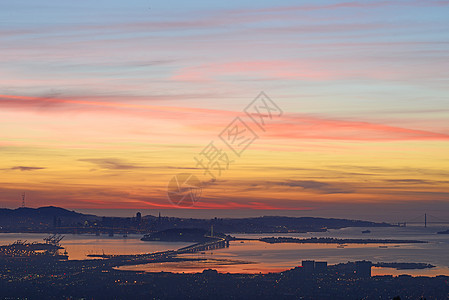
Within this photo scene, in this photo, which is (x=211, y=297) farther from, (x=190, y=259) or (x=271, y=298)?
(x=190, y=259)

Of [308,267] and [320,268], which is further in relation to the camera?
[320,268]

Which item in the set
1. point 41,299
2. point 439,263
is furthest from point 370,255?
point 41,299

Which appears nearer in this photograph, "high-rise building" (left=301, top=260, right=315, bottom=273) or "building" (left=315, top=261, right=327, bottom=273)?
"high-rise building" (left=301, top=260, right=315, bottom=273)

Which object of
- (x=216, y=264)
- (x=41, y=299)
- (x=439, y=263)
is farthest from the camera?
A: (x=439, y=263)

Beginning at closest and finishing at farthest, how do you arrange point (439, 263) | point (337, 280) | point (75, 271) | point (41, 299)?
point (41, 299), point (337, 280), point (75, 271), point (439, 263)

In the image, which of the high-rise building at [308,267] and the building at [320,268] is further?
the building at [320,268]

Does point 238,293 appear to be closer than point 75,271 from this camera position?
Yes

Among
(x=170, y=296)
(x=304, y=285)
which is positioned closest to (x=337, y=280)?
(x=304, y=285)

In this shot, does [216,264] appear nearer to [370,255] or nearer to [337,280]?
[337,280]

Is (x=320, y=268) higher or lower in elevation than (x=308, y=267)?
lower
